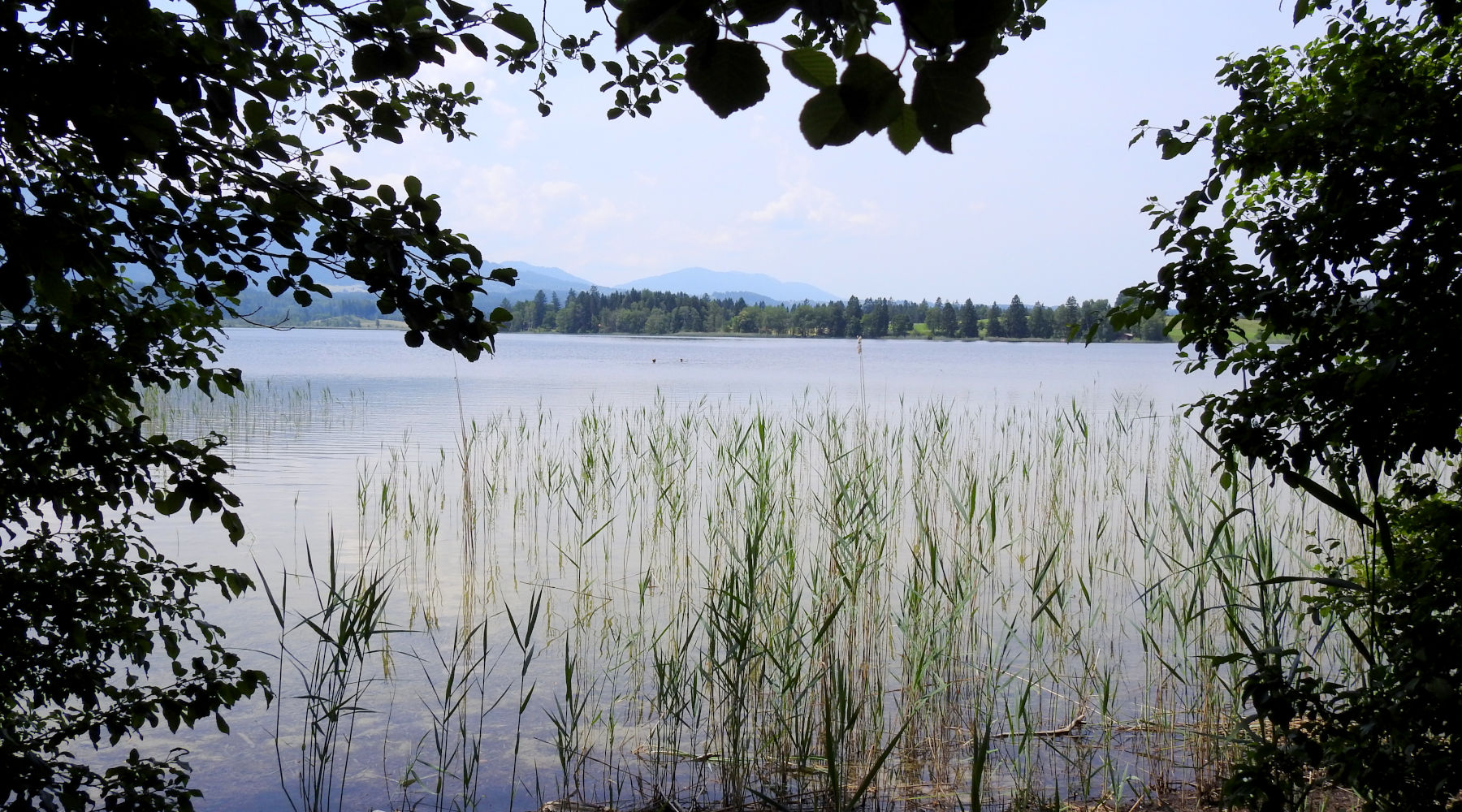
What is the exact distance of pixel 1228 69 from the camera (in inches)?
100

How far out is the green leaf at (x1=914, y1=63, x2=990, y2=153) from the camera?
727mm

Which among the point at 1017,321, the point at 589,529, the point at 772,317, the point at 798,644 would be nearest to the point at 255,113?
the point at 798,644

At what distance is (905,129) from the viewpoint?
77 cm

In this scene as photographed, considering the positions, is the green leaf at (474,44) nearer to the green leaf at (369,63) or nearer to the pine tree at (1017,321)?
the green leaf at (369,63)

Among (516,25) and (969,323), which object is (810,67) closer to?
(516,25)

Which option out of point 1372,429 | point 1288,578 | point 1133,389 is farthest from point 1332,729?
point 1133,389

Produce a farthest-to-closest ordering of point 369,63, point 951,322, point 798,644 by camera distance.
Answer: point 951,322 → point 798,644 → point 369,63

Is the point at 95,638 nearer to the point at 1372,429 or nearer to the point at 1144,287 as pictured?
Result: the point at 1144,287

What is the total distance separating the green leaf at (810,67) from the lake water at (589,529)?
10.1ft

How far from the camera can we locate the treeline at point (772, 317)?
182 ft

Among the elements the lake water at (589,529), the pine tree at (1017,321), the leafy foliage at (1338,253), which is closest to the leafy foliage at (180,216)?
the leafy foliage at (1338,253)

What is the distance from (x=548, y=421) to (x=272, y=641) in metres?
7.22

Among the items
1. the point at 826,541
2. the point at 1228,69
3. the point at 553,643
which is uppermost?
the point at 1228,69

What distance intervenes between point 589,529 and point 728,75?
6812 mm
